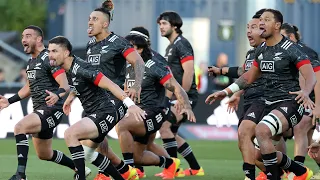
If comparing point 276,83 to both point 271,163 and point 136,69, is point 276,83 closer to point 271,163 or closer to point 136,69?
point 271,163

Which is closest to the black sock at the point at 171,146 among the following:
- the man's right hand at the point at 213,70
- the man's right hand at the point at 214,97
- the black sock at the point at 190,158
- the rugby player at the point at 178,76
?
the rugby player at the point at 178,76

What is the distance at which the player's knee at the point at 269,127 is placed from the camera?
1249 centimetres

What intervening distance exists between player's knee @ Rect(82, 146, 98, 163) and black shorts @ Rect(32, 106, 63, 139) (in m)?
1.31

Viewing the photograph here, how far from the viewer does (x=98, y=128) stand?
1262 centimetres

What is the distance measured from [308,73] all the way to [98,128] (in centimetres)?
260

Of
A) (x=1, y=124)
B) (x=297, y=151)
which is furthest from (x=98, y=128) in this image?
(x=1, y=124)

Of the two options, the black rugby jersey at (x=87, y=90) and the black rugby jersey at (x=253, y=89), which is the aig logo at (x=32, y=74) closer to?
the black rugby jersey at (x=87, y=90)

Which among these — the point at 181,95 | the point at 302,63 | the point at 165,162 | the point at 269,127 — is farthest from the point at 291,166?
the point at 165,162

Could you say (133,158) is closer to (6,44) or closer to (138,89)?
(138,89)

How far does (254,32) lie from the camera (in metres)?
14.3

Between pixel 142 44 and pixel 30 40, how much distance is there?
5.13 ft

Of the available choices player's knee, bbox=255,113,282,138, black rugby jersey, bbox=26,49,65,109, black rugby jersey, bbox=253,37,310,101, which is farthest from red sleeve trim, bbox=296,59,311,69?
black rugby jersey, bbox=26,49,65,109

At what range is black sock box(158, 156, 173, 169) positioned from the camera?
1497cm

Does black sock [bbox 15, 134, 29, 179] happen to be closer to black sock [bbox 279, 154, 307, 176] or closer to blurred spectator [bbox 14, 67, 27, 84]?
black sock [bbox 279, 154, 307, 176]
